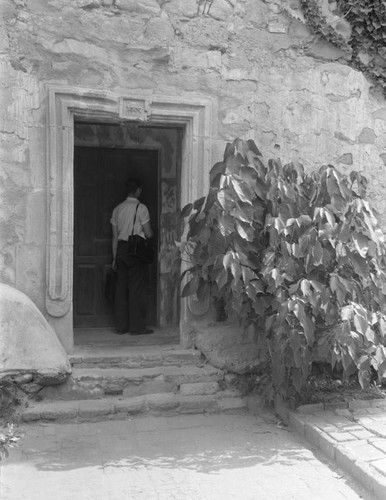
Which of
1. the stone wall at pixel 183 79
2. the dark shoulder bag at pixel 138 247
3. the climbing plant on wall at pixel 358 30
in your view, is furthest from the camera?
the dark shoulder bag at pixel 138 247

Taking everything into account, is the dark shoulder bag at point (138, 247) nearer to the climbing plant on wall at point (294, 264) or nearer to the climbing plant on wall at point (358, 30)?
the climbing plant on wall at point (294, 264)

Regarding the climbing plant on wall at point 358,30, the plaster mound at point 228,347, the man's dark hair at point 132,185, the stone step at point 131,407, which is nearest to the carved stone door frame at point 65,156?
the stone step at point 131,407

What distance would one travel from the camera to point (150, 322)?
6805mm

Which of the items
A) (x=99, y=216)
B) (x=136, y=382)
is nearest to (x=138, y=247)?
(x=99, y=216)

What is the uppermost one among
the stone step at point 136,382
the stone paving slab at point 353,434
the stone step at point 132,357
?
the stone step at point 132,357

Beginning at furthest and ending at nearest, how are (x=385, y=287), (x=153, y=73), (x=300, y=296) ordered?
(x=153, y=73) → (x=385, y=287) → (x=300, y=296)

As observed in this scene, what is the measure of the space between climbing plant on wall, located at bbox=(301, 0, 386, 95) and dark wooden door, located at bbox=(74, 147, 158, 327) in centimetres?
225

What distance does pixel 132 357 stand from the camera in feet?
16.7

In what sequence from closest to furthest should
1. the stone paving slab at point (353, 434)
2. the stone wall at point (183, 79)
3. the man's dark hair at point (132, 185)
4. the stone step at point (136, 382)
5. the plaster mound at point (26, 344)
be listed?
the stone paving slab at point (353, 434) < the plaster mound at point (26, 344) < the stone step at point (136, 382) < the stone wall at point (183, 79) < the man's dark hair at point (132, 185)

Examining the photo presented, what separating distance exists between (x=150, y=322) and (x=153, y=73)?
2776 mm

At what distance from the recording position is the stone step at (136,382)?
4.71 m

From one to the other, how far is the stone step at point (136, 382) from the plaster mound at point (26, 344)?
0.12 metres

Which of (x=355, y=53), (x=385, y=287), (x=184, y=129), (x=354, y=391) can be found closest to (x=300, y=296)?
(x=385, y=287)

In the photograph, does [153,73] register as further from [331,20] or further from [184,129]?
[331,20]
